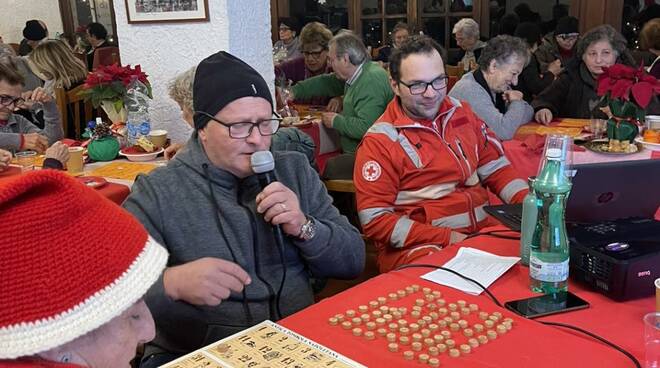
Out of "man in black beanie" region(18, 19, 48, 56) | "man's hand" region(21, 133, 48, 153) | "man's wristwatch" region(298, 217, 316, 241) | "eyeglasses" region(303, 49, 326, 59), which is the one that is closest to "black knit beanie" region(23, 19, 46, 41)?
"man in black beanie" region(18, 19, 48, 56)

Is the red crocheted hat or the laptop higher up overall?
the red crocheted hat

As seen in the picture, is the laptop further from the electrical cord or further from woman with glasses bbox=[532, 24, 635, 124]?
woman with glasses bbox=[532, 24, 635, 124]

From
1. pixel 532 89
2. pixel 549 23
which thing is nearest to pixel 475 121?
pixel 532 89

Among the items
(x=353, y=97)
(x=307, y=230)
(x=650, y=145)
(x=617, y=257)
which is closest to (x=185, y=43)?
(x=353, y=97)

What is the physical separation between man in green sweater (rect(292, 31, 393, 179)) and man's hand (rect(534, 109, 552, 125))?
0.86 m

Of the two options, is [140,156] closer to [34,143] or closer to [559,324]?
[34,143]

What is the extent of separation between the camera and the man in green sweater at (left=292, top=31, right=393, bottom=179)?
3.50m

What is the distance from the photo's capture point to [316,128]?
3.92 meters

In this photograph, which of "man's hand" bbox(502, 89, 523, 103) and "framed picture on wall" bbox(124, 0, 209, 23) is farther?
"man's hand" bbox(502, 89, 523, 103)

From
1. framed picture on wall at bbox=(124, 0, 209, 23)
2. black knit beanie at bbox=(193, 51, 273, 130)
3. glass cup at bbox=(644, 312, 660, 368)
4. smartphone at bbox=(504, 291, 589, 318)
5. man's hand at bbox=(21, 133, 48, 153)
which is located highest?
framed picture on wall at bbox=(124, 0, 209, 23)

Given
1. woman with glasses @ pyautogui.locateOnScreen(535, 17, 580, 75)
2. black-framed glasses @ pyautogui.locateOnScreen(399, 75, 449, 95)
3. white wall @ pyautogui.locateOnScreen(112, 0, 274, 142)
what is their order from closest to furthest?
black-framed glasses @ pyautogui.locateOnScreen(399, 75, 449, 95) → white wall @ pyautogui.locateOnScreen(112, 0, 274, 142) → woman with glasses @ pyautogui.locateOnScreen(535, 17, 580, 75)

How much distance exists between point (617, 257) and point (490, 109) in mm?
1977

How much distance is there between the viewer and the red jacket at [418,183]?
220 cm

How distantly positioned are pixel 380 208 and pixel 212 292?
987 millimetres
